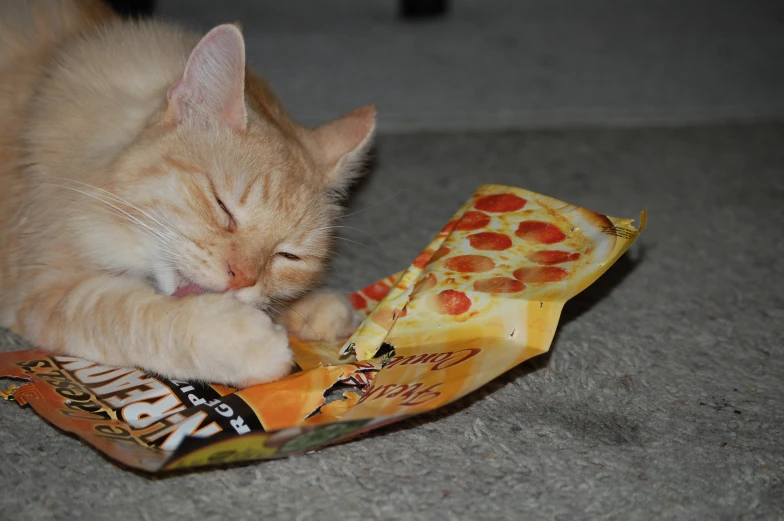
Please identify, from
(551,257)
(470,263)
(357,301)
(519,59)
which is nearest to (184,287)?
(357,301)

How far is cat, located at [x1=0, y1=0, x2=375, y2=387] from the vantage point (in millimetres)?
1110

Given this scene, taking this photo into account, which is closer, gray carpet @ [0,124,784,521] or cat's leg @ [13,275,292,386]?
gray carpet @ [0,124,784,521]

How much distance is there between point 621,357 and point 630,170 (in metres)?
0.86

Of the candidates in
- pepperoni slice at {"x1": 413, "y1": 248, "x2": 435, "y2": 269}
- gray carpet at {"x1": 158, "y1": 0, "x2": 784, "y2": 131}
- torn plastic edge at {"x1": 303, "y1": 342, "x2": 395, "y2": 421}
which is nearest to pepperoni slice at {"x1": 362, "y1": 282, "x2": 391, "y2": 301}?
pepperoni slice at {"x1": 413, "y1": 248, "x2": 435, "y2": 269}

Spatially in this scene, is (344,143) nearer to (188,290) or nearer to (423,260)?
(423,260)

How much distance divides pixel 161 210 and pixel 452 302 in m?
0.44

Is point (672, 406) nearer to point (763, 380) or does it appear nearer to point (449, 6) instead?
point (763, 380)

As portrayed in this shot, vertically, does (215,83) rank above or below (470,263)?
above

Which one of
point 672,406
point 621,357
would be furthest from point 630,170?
point 672,406

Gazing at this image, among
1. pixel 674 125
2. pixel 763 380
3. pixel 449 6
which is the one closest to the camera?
pixel 763 380

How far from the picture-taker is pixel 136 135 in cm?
123

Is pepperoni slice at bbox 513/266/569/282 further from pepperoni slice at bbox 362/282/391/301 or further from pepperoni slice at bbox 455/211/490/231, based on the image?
pepperoni slice at bbox 362/282/391/301

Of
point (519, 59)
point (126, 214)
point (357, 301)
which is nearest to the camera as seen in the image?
point (126, 214)

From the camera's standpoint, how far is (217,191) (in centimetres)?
118
